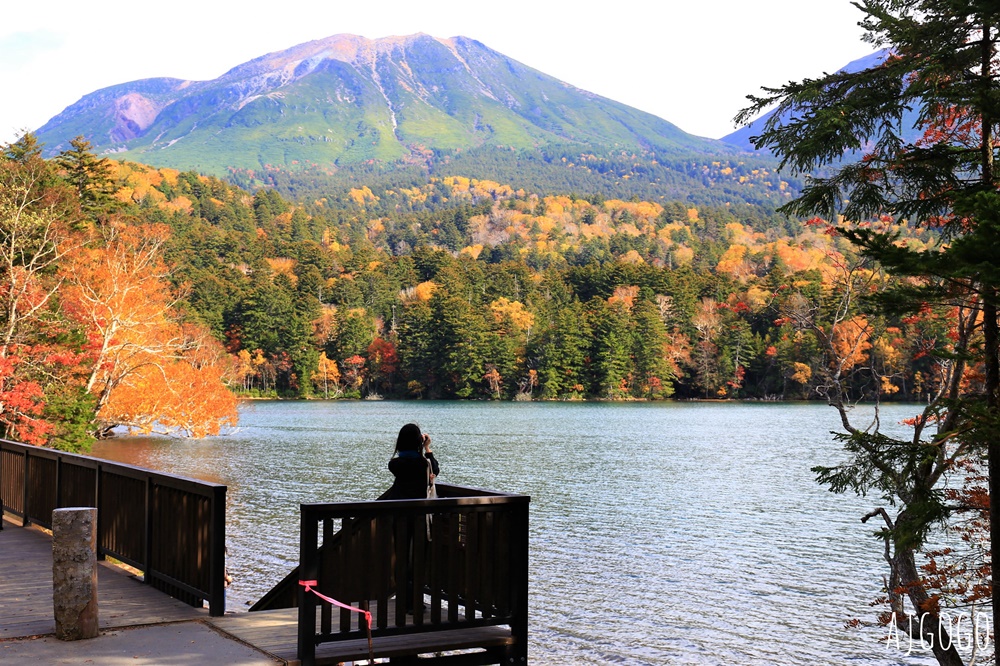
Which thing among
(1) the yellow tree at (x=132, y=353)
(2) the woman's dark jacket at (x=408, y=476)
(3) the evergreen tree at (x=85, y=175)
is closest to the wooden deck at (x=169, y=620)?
(2) the woman's dark jacket at (x=408, y=476)

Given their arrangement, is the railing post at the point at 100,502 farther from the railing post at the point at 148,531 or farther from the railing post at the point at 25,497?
the railing post at the point at 25,497

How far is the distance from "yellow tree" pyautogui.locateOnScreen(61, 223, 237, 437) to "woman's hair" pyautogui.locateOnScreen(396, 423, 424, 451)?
940 inches

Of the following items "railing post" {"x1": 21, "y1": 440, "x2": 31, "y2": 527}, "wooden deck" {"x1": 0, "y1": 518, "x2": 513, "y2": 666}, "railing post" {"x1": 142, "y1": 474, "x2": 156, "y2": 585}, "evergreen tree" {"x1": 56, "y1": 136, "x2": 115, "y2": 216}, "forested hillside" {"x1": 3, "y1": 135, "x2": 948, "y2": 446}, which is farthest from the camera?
"forested hillside" {"x1": 3, "y1": 135, "x2": 948, "y2": 446}

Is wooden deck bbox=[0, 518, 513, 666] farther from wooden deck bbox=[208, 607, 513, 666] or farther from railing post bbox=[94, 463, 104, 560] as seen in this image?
railing post bbox=[94, 463, 104, 560]

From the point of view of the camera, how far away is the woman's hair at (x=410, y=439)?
7.75 meters

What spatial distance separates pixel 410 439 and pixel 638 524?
17944mm

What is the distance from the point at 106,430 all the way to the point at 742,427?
121 ft


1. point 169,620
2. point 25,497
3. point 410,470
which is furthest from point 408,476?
point 25,497

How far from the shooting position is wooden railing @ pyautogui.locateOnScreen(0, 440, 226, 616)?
7285mm

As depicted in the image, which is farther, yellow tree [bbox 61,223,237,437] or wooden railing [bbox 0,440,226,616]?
yellow tree [bbox 61,223,237,437]

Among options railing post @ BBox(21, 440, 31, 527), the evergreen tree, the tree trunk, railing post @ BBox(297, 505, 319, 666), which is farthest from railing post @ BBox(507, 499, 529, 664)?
the evergreen tree

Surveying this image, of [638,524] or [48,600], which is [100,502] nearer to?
[48,600]

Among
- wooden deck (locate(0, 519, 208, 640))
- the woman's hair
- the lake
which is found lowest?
the lake

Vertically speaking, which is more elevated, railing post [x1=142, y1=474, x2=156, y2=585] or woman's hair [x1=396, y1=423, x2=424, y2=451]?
woman's hair [x1=396, y1=423, x2=424, y2=451]
